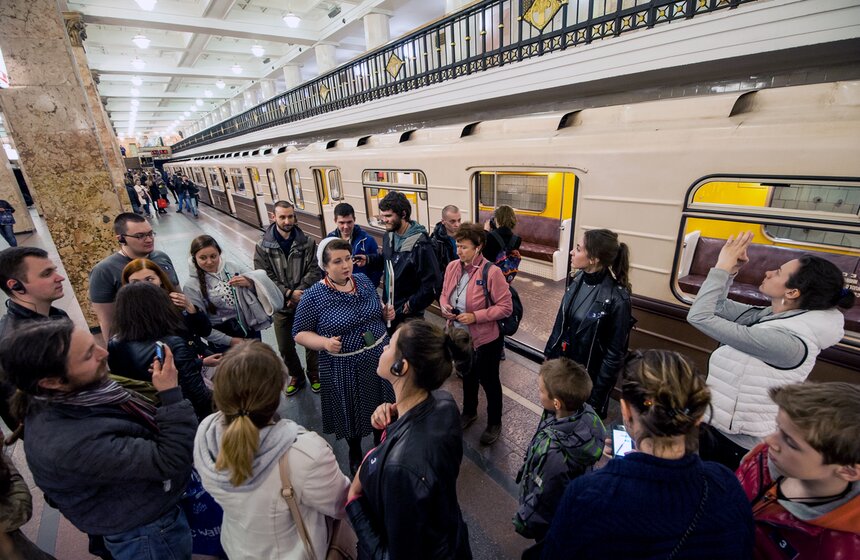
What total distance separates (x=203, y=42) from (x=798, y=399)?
71.6 ft

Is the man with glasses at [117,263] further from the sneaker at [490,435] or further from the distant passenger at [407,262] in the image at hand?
the sneaker at [490,435]

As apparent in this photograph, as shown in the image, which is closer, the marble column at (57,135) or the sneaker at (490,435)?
the sneaker at (490,435)

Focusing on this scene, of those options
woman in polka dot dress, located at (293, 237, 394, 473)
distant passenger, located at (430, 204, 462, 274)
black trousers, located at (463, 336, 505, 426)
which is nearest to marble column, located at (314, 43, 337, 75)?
distant passenger, located at (430, 204, 462, 274)

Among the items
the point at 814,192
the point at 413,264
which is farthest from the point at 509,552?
the point at 814,192

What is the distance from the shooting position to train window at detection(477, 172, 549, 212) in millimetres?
8477

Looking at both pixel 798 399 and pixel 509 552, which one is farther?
pixel 509 552

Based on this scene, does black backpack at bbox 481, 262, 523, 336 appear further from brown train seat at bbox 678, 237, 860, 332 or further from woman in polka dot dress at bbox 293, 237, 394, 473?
brown train seat at bbox 678, 237, 860, 332

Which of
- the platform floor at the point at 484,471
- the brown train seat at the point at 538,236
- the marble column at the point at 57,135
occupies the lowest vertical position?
the platform floor at the point at 484,471

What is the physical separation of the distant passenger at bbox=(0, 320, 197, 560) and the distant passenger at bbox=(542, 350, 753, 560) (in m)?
1.56

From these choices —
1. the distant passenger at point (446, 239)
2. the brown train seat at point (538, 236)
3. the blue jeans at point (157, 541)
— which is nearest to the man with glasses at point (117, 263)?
the blue jeans at point (157, 541)

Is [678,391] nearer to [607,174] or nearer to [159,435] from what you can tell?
[159,435]

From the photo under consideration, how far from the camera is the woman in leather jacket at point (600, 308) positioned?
2.34 metres

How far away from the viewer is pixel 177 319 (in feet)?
6.31

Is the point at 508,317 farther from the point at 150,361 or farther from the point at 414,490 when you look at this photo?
the point at 150,361
